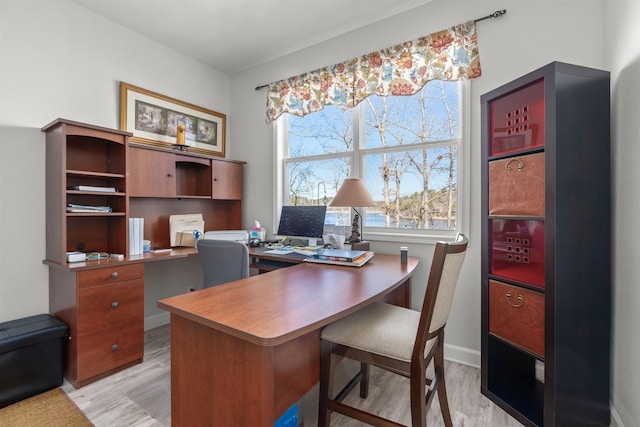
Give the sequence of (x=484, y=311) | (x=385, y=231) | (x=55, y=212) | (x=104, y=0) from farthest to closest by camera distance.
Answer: (x=385, y=231) < (x=104, y=0) < (x=55, y=212) < (x=484, y=311)

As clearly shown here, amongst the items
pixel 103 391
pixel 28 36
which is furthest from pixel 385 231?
pixel 28 36

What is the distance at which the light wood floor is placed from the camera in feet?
5.28

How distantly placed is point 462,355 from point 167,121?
3.35 m

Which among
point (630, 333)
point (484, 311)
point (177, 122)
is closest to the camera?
point (630, 333)

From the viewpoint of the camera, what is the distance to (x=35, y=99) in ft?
7.09

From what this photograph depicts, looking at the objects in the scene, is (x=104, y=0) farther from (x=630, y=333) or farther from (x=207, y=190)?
(x=630, y=333)

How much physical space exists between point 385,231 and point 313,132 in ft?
4.23

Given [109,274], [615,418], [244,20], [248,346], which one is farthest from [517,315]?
[244,20]

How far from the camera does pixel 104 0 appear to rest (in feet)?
7.71

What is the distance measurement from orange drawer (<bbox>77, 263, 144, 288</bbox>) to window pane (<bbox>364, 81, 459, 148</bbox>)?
214cm

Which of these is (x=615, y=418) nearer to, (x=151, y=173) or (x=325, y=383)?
(x=325, y=383)

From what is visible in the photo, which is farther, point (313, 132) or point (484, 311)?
point (313, 132)

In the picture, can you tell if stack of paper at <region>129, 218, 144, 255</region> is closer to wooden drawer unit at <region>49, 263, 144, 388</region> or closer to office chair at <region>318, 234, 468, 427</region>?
wooden drawer unit at <region>49, 263, 144, 388</region>

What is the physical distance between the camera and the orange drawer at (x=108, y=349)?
193 cm
